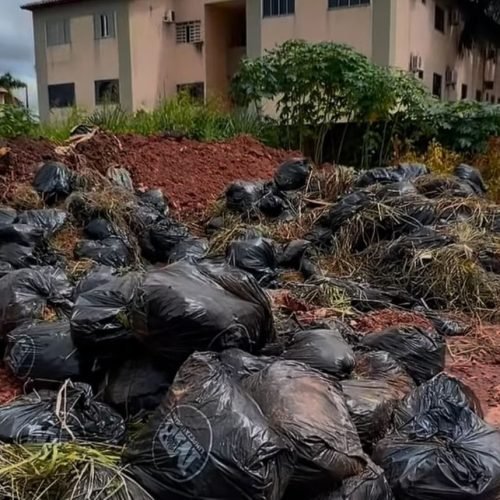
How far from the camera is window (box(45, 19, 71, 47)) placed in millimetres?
22484

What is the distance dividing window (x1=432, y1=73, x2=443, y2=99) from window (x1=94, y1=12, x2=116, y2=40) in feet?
35.3

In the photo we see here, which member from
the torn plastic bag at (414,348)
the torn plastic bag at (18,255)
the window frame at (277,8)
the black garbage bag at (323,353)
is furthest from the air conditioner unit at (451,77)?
the black garbage bag at (323,353)

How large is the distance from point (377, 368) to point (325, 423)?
813 millimetres

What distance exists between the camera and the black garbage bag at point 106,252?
17.5ft

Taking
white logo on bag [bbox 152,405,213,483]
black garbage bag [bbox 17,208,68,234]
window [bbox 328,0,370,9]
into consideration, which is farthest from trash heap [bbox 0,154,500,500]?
window [bbox 328,0,370,9]

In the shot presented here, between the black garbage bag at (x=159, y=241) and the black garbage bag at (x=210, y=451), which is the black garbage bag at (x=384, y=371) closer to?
the black garbage bag at (x=210, y=451)

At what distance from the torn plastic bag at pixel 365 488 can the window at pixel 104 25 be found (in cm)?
2157

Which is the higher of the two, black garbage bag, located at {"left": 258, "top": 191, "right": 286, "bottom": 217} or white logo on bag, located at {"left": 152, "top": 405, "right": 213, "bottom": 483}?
black garbage bag, located at {"left": 258, "top": 191, "right": 286, "bottom": 217}

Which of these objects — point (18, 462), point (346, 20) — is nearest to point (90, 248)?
point (18, 462)

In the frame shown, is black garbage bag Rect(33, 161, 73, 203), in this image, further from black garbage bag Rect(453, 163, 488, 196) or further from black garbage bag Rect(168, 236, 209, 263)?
black garbage bag Rect(453, 163, 488, 196)

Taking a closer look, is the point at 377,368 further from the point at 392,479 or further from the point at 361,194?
the point at 361,194

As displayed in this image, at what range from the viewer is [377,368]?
109 inches

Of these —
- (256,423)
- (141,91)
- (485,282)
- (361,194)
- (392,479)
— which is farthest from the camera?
(141,91)

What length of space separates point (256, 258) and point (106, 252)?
1.36m
